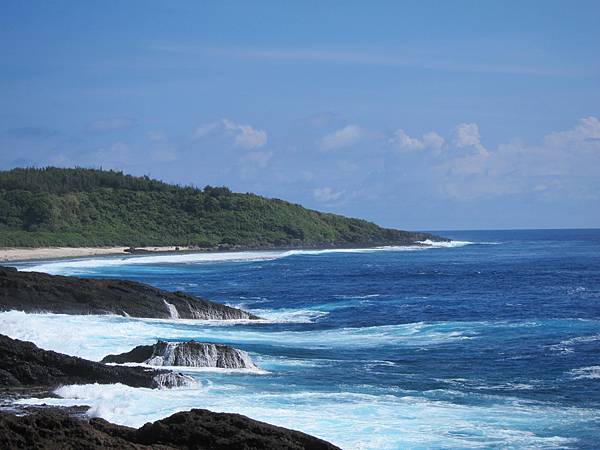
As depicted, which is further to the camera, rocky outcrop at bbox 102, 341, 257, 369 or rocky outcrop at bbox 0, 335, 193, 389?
rocky outcrop at bbox 102, 341, 257, 369

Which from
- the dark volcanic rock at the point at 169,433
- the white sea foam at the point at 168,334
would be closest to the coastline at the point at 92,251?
the white sea foam at the point at 168,334

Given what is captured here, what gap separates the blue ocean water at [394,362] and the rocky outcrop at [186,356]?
807 millimetres

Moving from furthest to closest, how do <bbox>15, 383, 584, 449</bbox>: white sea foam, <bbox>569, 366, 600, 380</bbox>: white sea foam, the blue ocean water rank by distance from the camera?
<bbox>569, 366, 600, 380</bbox>: white sea foam → the blue ocean water → <bbox>15, 383, 584, 449</bbox>: white sea foam

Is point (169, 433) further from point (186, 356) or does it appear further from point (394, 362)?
point (394, 362)

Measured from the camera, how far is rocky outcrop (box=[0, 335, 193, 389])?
19281 mm

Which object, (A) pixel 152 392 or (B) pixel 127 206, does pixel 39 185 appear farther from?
(A) pixel 152 392

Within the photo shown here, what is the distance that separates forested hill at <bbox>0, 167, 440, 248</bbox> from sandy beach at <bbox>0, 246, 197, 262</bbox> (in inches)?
130

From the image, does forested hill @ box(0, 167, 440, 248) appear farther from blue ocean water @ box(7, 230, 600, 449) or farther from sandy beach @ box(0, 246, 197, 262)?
blue ocean water @ box(7, 230, 600, 449)

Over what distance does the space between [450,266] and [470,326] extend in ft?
162

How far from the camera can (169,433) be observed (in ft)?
38.5

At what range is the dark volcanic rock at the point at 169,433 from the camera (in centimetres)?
1049

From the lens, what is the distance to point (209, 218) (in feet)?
476

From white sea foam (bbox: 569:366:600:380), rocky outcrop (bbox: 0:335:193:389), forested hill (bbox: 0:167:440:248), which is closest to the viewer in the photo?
rocky outcrop (bbox: 0:335:193:389)

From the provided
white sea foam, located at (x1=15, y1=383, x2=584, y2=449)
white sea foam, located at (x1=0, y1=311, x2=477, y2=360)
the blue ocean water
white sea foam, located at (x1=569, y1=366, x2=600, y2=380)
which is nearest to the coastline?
the blue ocean water
